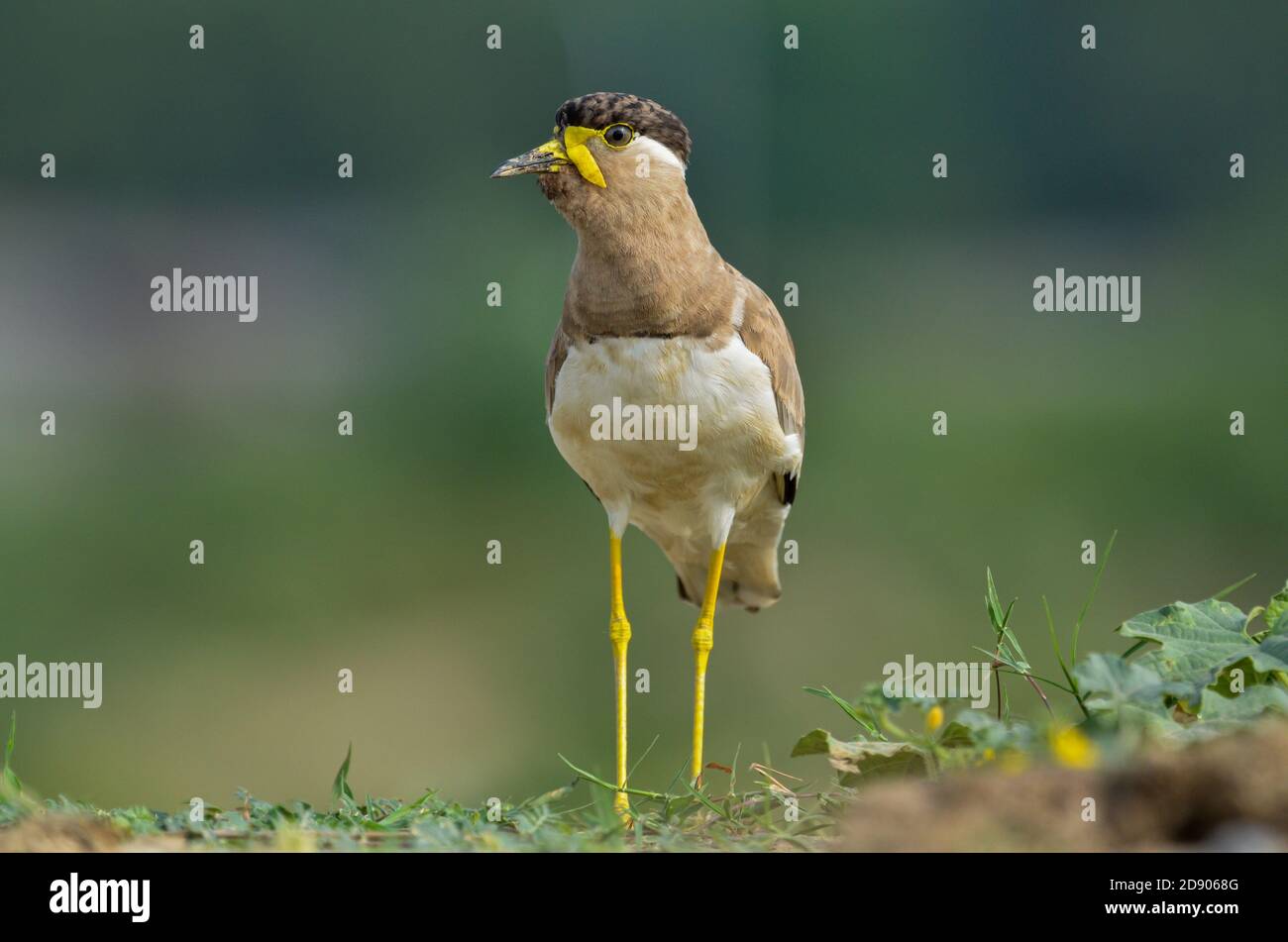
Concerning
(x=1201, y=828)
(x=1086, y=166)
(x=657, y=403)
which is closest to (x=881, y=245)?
(x=1086, y=166)

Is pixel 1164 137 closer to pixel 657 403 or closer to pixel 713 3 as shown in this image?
pixel 713 3

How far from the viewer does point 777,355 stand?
4574mm

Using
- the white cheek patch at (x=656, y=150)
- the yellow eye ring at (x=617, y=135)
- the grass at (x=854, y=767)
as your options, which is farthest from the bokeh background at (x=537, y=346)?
the grass at (x=854, y=767)

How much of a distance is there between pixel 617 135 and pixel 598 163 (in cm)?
11

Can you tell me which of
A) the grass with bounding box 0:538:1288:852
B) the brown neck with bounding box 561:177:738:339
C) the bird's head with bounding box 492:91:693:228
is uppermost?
the bird's head with bounding box 492:91:693:228

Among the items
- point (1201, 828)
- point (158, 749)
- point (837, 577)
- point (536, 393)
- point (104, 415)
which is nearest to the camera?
point (1201, 828)

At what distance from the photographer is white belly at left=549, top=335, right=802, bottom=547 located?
167 inches

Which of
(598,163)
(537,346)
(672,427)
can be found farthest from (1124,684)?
(537,346)

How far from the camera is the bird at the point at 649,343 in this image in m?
4.24

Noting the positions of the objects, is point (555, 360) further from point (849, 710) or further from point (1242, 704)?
point (1242, 704)

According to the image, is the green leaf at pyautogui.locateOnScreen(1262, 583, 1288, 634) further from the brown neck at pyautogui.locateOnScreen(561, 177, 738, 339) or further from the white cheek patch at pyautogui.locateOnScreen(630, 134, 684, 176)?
the white cheek patch at pyautogui.locateOnScreen(630, 134, 684, 176)

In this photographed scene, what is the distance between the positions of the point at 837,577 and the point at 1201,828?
7.52 m

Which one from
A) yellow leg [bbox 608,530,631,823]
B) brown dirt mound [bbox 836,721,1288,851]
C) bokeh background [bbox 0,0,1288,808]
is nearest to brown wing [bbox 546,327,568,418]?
yellow leg [bbox 608,530,631,823]

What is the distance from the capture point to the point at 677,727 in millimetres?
8344
